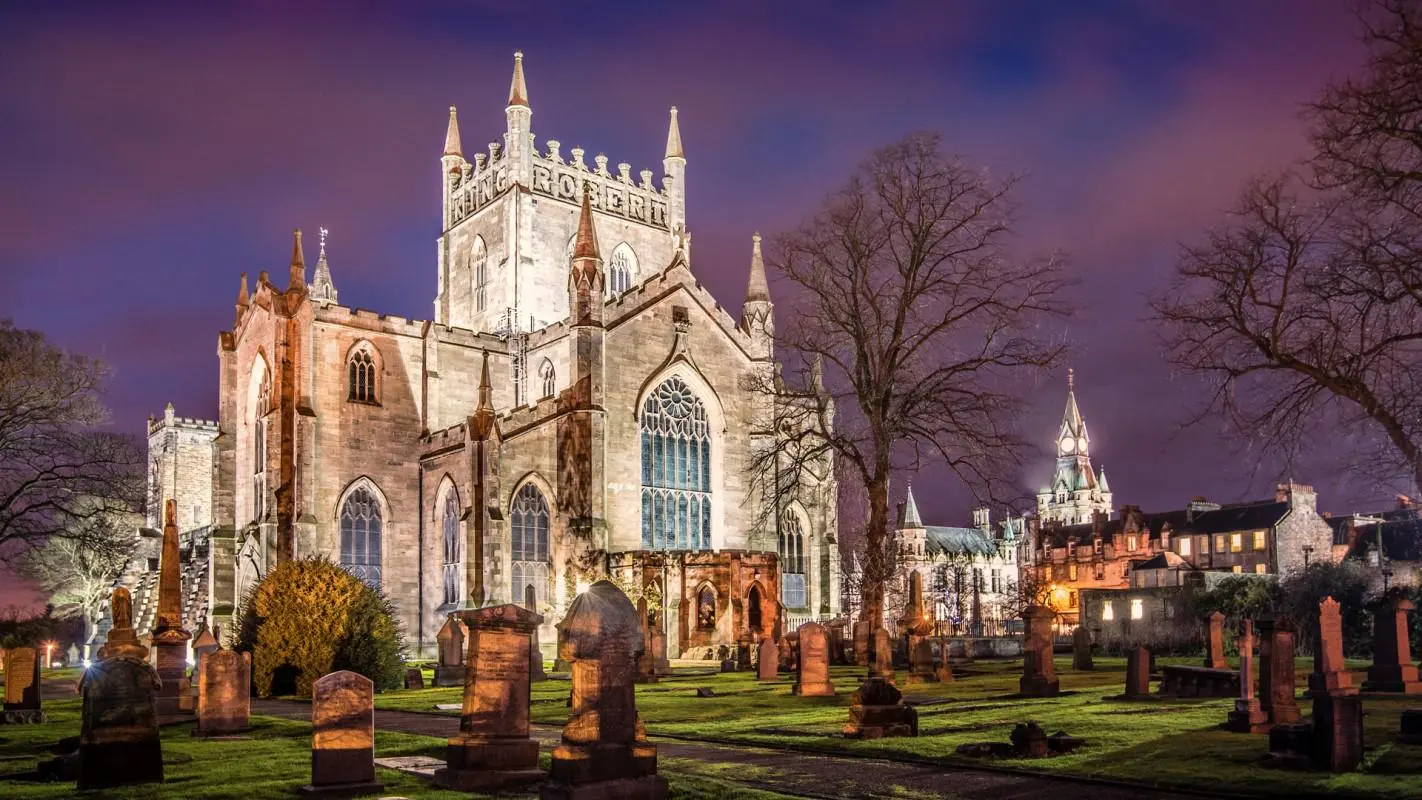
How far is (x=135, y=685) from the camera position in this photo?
11.7 metres

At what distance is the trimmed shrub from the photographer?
970 inches


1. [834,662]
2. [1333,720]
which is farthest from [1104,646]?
[1333,720]

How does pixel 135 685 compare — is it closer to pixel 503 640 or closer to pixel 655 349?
pixel 503 640

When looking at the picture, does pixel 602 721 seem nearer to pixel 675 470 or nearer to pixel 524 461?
pixel 524 461

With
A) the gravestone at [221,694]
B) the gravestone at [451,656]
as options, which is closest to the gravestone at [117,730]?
the gravestone at [221,694]

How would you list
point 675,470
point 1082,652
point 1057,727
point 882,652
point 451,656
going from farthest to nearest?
point 675,470
point 1082,652
point 451,656
point 882,652
point 1057,727

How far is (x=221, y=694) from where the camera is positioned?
1734 centimetres

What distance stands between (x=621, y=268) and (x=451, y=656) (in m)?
29.3

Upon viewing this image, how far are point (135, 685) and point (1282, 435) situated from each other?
55.1 feet

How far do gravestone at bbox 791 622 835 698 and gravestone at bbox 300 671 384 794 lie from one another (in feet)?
38.2

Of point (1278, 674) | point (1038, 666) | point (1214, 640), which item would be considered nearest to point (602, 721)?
point (1278, 674)

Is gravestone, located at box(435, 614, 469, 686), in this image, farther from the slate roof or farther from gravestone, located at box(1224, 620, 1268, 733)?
the slate roof

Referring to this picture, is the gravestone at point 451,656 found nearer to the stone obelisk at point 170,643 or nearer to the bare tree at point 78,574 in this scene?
the stone obelisk at point 170,643

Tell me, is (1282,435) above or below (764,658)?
above
